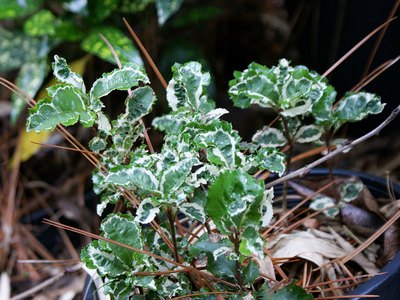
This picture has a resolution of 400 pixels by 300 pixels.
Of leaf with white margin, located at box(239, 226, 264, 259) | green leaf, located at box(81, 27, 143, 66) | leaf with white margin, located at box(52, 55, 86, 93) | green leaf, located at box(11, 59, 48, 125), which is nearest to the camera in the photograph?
leaf with white margin, located at box(239, 226, 264, 259)

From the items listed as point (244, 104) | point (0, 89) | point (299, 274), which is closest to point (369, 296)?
point (299, 274)

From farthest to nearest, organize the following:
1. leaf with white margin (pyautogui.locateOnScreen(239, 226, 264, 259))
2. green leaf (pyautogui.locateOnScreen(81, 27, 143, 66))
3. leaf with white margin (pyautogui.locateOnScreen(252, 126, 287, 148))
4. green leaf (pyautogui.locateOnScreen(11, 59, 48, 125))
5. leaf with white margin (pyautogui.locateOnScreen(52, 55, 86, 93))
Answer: green leaf (pyautogui.locateOnScreen(11, 59, 48, 125))
green leaf (pyautogui.locateOnScreen(81, 27, 143, 66))
leaf with white margin (pyautogui.locateOnScreen(252, 126, 287, 148))
leaf with white margin (pyautogui.locateOnScreen(52, 55, 86, 93))
leaf with white margin (pyautogui.locateOnScreen(239, 226, 264, 259))

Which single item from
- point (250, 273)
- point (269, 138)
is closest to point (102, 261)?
point (250, 273)

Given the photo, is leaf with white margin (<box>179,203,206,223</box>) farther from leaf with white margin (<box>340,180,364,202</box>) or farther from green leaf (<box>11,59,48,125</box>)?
green leaf (<box>11,59,48,125</box>)

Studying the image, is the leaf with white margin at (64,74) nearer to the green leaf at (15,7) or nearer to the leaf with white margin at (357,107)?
the leaf with white margin at (357,107)

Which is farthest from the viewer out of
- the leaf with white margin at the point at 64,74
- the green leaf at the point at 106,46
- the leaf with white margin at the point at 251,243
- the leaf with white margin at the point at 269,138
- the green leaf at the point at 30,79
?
the green leaf at the point at 30,79

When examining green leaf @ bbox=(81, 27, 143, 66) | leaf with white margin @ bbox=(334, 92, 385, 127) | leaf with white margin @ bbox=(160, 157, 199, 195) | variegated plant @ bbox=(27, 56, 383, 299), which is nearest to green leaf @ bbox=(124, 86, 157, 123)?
variegated plant @ bbox=(27, 56, 383, 299)

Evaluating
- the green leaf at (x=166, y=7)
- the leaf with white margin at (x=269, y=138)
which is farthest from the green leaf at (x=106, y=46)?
the leaf with white margin at (x=269, y=138)
